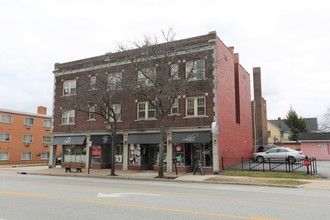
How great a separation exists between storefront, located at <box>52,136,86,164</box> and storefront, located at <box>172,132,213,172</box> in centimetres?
1069

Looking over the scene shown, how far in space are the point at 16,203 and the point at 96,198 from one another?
2550 mm

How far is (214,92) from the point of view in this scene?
24.8m

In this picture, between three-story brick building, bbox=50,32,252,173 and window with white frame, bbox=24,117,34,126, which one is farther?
window with white frame, bbox=24,117,34,126

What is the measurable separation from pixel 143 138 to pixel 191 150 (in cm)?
451

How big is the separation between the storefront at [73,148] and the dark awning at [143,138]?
20.1 feet

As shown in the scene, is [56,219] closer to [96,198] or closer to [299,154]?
[96,198]

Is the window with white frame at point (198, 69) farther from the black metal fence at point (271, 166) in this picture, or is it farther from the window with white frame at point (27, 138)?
the window with white frame at point (27, 138)

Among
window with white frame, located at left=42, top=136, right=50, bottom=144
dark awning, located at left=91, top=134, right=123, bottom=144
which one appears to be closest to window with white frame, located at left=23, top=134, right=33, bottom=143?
window with white frame, located at left=42, top=136, right=50, bottom=144

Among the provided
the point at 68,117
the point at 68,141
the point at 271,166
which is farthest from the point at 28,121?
the point at 271,166

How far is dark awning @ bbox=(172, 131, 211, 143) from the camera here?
78.9 ft

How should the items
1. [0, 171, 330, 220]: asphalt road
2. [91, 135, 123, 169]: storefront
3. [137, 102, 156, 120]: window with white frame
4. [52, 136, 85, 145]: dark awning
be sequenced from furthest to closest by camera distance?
[52, 136, 85, 145]: dark awning, [91, 135, 123, 169]: storefront, [137, 102, 156, 120]: window with white frame, [0, 171, 330, 220]: asphalt road

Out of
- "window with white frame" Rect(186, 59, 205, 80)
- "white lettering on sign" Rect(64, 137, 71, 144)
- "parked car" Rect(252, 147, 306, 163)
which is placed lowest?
"parked car" Rect(252, 147, 306, 163)

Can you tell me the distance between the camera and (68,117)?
3284cm

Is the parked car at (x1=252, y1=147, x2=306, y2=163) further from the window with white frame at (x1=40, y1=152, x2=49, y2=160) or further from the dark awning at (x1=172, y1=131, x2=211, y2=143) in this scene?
the window with white frame at (x1=40, y1=152, x2=49, y2=160)
